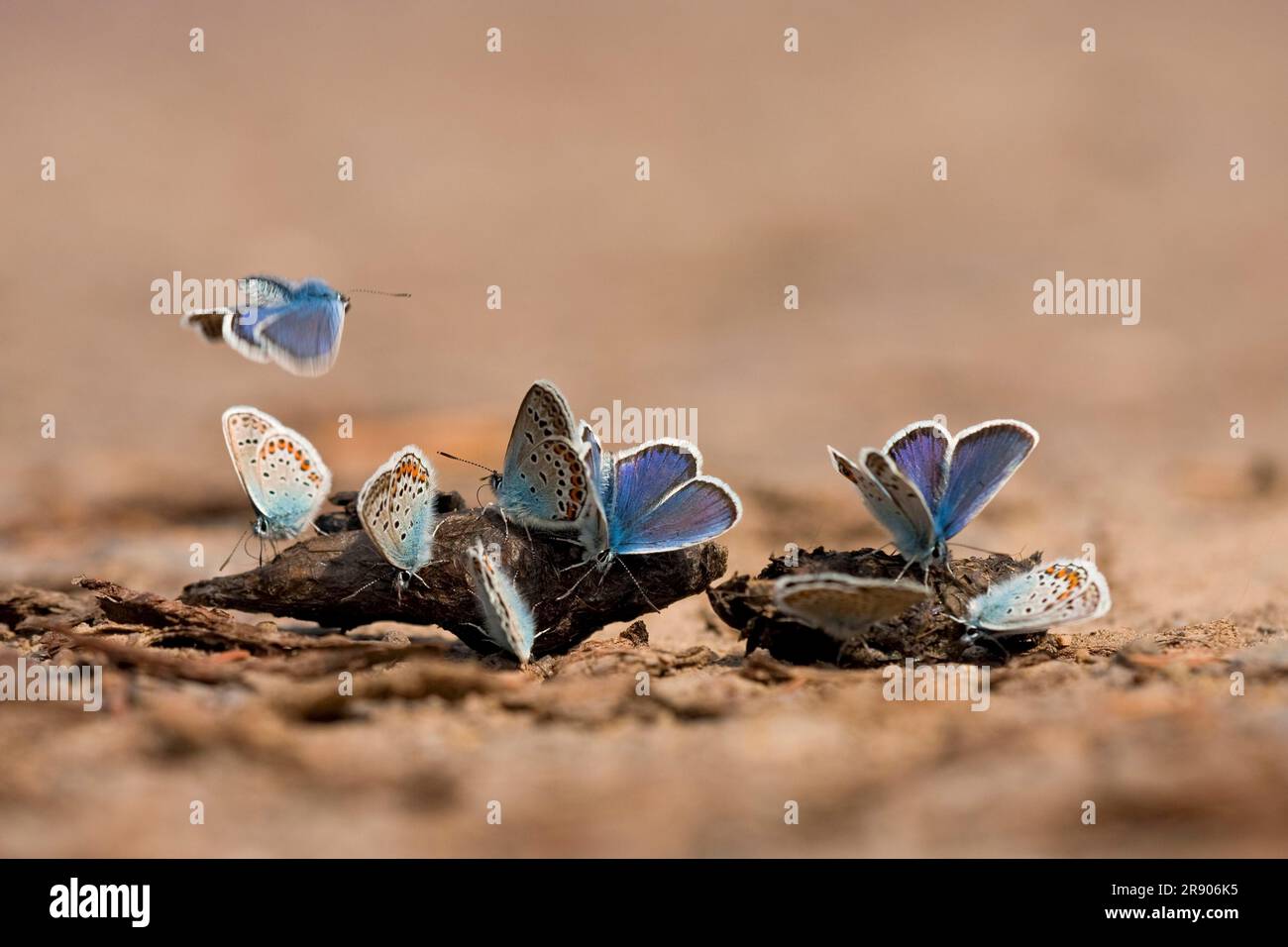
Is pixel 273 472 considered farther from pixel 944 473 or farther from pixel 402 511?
pixel 944 473

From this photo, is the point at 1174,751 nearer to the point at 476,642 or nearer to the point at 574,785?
the point at 574,785

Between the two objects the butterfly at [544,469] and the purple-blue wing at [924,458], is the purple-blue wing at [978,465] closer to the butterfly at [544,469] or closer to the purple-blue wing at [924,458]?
the purple-blue wing at [924,458]

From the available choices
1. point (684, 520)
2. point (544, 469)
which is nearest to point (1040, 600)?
point (684, 520)

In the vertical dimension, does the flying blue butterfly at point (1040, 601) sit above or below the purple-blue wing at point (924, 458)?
below

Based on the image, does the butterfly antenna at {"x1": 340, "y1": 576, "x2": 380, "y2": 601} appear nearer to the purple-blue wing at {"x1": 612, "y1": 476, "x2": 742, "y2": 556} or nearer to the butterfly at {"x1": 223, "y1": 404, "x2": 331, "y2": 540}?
the butterfly at {"x1": 223, "y1": 404, "x2": 331, "y2": 540}

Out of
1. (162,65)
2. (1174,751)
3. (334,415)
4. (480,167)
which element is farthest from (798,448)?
(162,65)

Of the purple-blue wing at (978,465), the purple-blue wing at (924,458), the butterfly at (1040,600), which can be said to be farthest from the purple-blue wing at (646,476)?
the butterfly at (1040,600)
